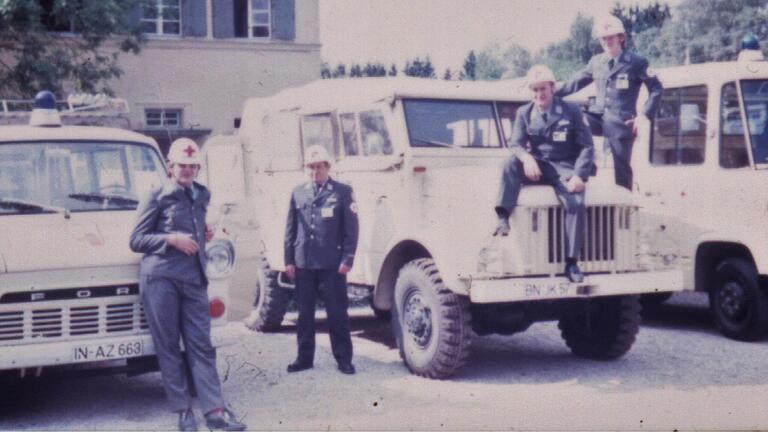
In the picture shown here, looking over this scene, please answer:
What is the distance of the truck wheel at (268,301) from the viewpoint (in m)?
10.5

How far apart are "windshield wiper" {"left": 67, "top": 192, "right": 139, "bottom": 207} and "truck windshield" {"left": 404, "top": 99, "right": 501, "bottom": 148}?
7.82ft

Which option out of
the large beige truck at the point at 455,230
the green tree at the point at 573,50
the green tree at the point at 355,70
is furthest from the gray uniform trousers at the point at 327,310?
the green tree at the point at 573,50

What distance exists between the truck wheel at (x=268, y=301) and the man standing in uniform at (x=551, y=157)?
135 inches

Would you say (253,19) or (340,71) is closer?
(253,19)

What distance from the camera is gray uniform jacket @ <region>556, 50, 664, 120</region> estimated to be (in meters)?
9.29

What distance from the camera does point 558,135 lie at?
26.7 feet

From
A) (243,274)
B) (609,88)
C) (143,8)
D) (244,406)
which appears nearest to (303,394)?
(244,406)

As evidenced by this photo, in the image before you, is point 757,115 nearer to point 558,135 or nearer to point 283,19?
point 558,135

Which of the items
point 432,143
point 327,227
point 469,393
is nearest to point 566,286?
point 469,393

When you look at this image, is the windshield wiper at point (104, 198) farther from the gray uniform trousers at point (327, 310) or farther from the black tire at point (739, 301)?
the black tire at point (739, 301)

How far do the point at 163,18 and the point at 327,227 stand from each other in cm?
1714

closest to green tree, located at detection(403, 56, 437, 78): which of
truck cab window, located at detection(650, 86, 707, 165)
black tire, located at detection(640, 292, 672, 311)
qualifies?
black tire, located at detection(640, 292, 672, 311)

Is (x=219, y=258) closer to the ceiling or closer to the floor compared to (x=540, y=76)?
closer to the floor

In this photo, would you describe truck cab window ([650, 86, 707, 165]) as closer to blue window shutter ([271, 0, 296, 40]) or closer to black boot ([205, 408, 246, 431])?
black boot ([205, 408, 246, 431])
